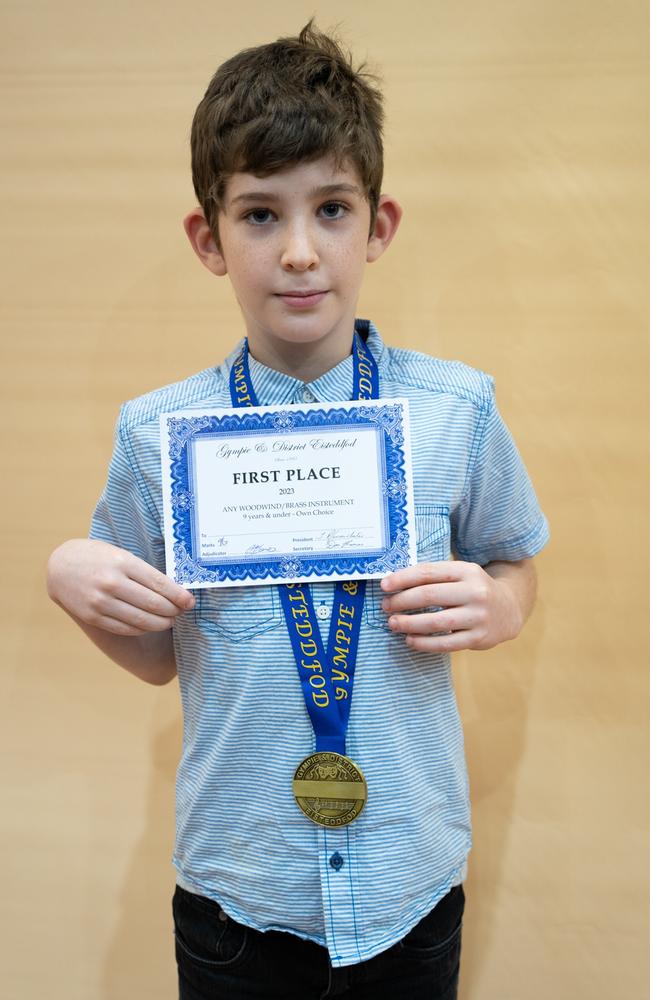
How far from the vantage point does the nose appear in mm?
885

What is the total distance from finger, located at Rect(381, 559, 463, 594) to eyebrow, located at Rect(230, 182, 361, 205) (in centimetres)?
40

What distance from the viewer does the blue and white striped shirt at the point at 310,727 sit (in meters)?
0.92

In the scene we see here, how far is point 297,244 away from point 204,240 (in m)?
0.18

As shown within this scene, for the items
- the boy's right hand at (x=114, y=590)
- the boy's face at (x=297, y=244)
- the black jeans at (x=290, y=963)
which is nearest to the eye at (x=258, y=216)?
the boy's face at (x=297, y=244)

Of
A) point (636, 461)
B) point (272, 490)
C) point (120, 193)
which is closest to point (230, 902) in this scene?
point (272, 490)

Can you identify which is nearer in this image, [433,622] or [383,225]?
[433,622]

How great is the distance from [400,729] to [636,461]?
0.72 meters

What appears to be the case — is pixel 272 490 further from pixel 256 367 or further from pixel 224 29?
pixel 224 29

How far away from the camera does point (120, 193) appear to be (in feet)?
4.77

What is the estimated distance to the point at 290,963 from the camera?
38.0 inches

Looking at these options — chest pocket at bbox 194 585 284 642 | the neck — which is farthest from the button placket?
the neck

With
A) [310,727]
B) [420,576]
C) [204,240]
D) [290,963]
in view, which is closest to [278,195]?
[204,240]

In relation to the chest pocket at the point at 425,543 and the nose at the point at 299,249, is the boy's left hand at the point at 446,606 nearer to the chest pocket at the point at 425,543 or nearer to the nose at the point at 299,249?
the chest pocket at the point at 425,543

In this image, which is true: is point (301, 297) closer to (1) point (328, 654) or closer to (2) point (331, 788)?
(1) point (328, 654)
